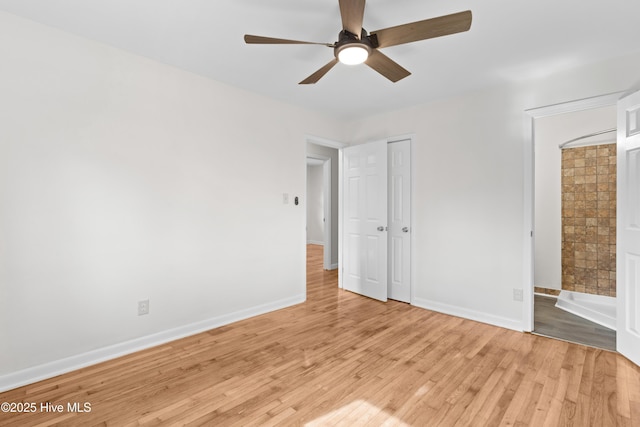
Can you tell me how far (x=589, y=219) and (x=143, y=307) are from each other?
524 centimetres

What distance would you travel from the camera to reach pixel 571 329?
3115mm

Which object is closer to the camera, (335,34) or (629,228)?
(335,34)

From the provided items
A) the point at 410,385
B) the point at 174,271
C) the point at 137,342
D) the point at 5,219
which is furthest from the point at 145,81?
the point at 410,385

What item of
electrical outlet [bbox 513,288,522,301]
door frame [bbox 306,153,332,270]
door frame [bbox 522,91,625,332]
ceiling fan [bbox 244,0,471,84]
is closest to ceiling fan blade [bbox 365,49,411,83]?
ceiling fan [bbox 244,0,471,84]

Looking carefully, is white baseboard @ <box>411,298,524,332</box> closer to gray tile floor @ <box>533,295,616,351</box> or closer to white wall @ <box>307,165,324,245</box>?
gray tile floor @ <box>533,295,616,351</box>

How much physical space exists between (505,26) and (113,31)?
2836 mm

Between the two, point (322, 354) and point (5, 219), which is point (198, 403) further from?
point (5, 219)

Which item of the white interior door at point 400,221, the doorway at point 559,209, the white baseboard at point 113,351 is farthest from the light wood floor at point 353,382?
the doorway at point 559,209

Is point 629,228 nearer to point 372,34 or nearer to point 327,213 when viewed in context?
point 372,34

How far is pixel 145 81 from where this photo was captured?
2.74m

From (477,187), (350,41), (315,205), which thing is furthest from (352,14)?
(315,205)

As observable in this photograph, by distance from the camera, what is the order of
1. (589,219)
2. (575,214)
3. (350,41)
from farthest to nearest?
(575,214), (589,219), (350,41)

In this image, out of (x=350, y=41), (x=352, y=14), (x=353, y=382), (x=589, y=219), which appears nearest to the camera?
(x=352, y=14)

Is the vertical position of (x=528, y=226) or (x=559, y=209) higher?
(x=559, y=209)
